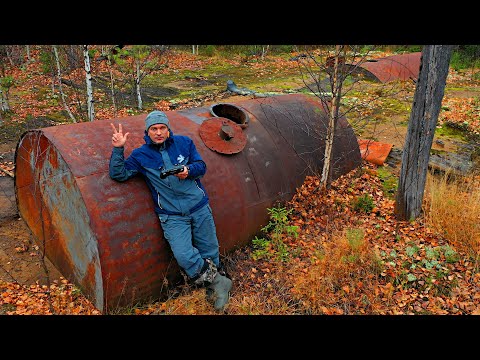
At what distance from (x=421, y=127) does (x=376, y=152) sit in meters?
2.52

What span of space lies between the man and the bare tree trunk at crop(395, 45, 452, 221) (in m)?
2.82

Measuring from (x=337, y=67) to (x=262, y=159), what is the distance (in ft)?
5.41

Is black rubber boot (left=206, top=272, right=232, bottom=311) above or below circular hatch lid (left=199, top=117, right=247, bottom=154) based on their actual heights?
below

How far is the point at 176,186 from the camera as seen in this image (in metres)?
3.48

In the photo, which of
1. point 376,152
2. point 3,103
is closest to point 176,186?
point 376,152

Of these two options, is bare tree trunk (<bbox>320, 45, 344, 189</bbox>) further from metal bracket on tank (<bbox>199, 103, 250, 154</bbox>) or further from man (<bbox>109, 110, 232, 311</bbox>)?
man (<bbox>109, 110, 232, 311</bbox>)

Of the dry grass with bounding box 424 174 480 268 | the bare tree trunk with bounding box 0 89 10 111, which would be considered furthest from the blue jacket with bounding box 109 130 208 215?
the bare tree trunk with bounding box 0 89 10 111

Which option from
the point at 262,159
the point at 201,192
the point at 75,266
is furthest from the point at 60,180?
the point at 262,159

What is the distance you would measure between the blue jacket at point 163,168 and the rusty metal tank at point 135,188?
0.34 ft

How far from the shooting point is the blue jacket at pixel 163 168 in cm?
337

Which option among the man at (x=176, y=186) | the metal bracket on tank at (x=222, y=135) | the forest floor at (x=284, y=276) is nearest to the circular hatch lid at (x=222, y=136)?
the metal bracket on tank at (x=222, y=135)

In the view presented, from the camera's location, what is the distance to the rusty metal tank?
10.7ft

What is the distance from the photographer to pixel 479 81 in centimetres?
1405

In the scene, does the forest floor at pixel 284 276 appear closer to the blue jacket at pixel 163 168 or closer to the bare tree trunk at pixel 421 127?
the bare tree trunk at pixel 421 127
